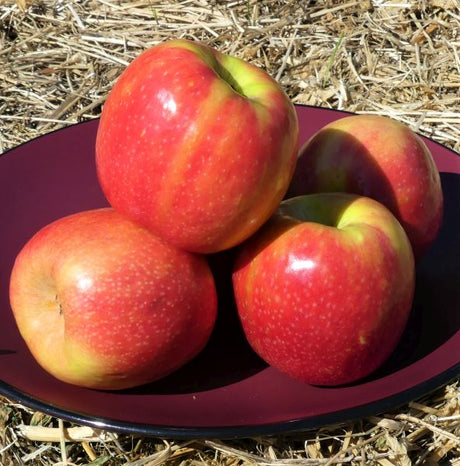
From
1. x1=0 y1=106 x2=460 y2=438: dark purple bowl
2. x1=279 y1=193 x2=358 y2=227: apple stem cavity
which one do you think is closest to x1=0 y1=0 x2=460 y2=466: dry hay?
x1=0 y1=106 x2=460 y2=438: dark purple bowl

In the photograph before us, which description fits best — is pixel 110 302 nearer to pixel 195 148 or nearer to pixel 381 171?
pixel 195 148

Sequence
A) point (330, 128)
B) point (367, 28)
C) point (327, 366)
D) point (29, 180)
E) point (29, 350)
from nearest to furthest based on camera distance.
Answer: point (327, 366), point (29, 350), point (330, 128), point (29, 180), point (367, 28)

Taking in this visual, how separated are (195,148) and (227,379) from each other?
402mm

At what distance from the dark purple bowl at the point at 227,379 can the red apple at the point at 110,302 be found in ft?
0.14

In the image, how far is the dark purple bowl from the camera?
3.94 feet

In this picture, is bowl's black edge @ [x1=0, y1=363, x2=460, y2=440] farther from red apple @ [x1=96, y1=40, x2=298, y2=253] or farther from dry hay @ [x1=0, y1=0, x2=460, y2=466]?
dry hay @ [x1=0, y1=0, x2=460, y2=466]

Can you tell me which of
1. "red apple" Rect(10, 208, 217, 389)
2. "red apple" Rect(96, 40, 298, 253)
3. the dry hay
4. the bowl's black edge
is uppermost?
"red apple" Rect(96, 40, 298, 253)

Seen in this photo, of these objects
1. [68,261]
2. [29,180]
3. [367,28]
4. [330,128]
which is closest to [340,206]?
[330,128]

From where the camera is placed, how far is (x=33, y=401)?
122 centimetres

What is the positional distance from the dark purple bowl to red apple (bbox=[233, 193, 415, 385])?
5cm

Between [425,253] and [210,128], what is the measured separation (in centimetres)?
58

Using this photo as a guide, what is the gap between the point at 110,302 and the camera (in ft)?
3.95

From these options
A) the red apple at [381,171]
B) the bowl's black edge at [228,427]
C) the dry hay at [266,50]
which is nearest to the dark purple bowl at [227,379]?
the bowl's black edge at [228,427]

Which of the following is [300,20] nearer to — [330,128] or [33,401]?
[330,128]
